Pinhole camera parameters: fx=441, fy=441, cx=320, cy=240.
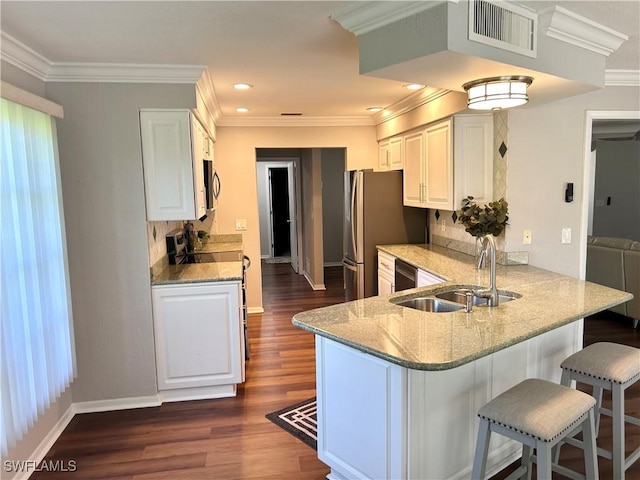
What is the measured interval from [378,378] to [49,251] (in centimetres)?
202

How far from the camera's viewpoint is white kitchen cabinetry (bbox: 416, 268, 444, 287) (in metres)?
3.28

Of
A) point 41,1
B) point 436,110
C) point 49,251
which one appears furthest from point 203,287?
point 436,110

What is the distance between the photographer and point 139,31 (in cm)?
224

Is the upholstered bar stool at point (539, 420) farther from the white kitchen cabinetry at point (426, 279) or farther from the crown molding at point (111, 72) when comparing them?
the crown molding at point (111, 72)

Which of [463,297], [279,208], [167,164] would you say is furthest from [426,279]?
[279,208]

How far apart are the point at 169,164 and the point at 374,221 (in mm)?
2318

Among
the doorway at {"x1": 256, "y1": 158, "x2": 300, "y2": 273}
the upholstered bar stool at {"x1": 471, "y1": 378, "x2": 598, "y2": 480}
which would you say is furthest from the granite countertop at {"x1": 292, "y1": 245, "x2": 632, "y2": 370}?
the doorway at {"x1": 256, "y1": 158, "x2": 300, "y2": 273}

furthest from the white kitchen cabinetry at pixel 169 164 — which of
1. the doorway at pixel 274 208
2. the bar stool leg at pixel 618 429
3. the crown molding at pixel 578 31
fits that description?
the doorway at pixel 274 208

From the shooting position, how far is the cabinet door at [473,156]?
11.5 ft

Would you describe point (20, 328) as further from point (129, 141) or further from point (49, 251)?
point (129, 141)

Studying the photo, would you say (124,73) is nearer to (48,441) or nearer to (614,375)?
(48,441)

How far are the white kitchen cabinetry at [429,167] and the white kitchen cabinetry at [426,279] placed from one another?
2.00 ft

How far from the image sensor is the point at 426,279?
3.47 meters

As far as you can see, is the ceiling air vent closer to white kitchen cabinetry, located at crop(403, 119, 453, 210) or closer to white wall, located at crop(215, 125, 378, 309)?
white kitchen cabinetry, located at crop(403, 119, 453, 210)
